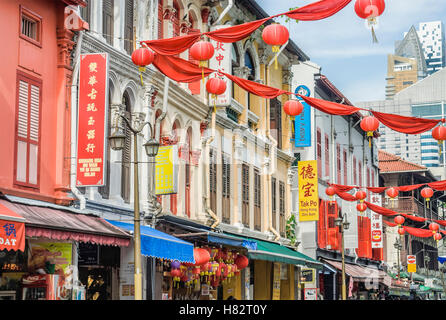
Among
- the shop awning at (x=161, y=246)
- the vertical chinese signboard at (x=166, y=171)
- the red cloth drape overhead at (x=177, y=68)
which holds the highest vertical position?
the red cloth drape overhead at (x=177, y=68)

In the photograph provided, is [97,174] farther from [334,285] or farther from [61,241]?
[334,285]

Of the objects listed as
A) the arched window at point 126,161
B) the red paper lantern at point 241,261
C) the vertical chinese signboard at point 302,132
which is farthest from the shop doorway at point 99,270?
the vertical chinese signboard at point 302,132

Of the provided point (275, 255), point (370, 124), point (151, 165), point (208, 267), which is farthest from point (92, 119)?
point (275, 255)

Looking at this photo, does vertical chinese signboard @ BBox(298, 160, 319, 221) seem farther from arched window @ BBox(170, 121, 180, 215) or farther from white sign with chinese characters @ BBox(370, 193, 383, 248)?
white sign with chinese characters @ BBox(370, 193, 383, 248)

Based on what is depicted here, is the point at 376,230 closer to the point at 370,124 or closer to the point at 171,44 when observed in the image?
the point at 370,124

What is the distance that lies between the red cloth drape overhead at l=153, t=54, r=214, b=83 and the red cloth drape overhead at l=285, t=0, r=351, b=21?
8.55 feet

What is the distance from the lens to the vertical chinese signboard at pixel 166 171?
21.6 m

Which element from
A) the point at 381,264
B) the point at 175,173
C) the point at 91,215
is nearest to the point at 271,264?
the point at 175,173

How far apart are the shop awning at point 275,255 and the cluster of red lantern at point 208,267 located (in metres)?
0.78

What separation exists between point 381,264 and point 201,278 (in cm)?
Result: 3078

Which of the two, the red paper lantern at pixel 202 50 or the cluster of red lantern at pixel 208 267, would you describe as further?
the cluster of red lantern at pixel 208 267

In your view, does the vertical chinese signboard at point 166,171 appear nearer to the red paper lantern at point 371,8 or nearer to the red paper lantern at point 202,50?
the red paper lantern at point 202,50

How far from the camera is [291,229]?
121 ft

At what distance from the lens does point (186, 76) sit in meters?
17.5
